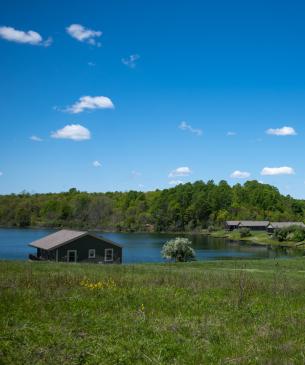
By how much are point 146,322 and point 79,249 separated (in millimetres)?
42675

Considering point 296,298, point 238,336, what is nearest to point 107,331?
point 238,336

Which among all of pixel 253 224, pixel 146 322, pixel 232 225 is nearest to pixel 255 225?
pixel 253 224

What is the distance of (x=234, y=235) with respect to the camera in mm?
144125

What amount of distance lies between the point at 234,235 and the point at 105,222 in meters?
66.1

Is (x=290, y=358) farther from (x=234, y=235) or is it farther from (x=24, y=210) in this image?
(x=24, y=210)

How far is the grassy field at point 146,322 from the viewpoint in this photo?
334 inches

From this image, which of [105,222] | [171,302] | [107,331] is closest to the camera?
[107,331]

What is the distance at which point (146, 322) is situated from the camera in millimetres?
10516

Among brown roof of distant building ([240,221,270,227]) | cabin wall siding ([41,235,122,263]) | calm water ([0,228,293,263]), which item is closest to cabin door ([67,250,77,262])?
cabin wall siding ([41,235,122,263])

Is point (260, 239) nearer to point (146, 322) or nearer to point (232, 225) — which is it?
point (232, 225)

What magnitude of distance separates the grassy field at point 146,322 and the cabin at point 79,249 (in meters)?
37.3

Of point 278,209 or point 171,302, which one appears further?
point 278,209

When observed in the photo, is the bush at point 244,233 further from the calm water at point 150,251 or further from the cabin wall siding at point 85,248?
the cabin wall siding at point 85,248

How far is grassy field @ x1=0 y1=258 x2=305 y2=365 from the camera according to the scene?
8477 millimetres
